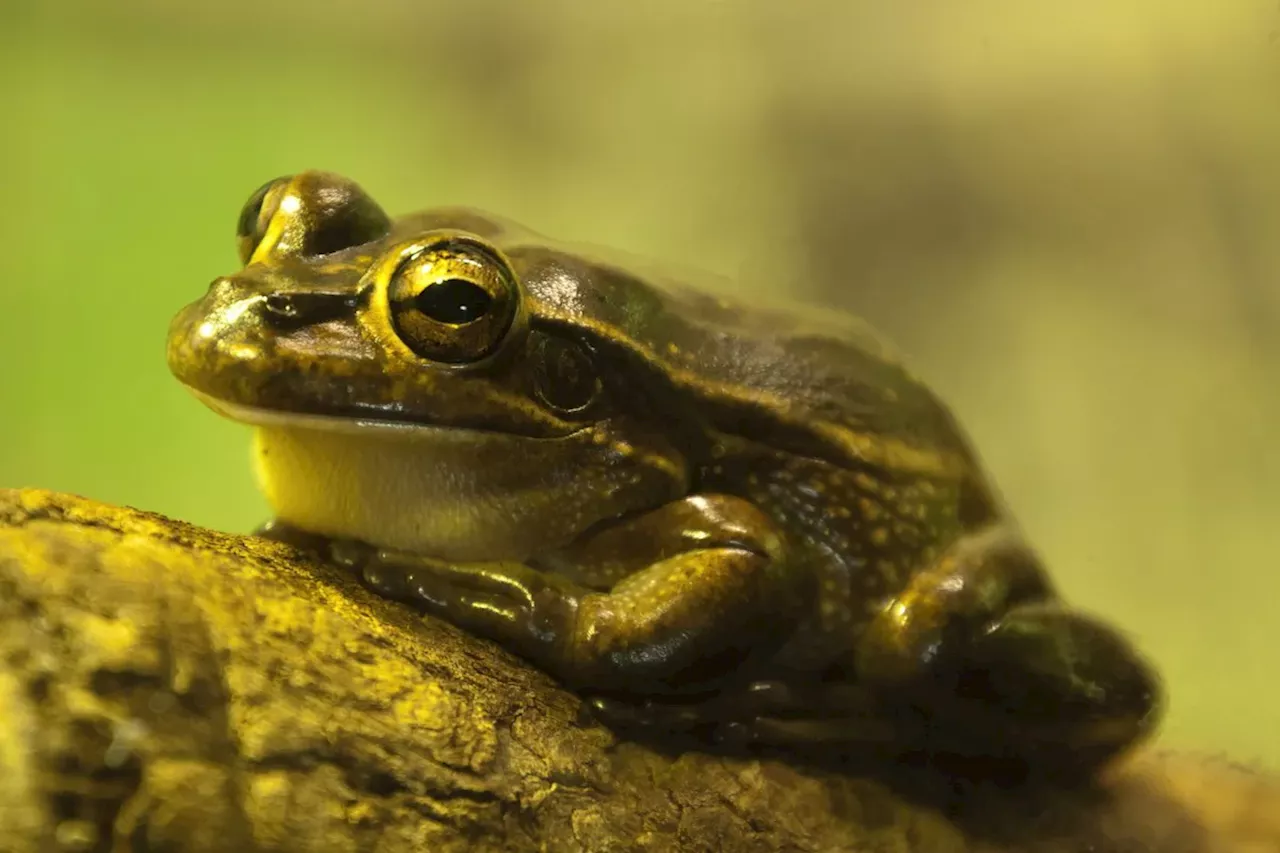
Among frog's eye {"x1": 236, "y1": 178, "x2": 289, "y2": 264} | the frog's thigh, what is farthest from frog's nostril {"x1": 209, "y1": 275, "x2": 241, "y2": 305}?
the frog's thigh

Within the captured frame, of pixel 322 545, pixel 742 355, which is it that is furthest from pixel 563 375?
pixel 322 545

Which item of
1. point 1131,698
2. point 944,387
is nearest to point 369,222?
point 1131,698

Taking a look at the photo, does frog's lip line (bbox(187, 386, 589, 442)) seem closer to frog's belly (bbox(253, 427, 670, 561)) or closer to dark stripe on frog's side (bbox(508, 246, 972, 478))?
frog's belly (bbox(253, 427, 670, 561))

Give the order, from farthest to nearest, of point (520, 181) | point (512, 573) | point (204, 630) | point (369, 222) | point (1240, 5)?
point (520, 181)
point (1240, 5)
point (369, 222)
point (512, 573)
point (204, 630)

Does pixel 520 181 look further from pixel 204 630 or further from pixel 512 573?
pixel 204 630

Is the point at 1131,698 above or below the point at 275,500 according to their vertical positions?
above

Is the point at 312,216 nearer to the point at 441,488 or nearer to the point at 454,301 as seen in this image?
the point at 454,301

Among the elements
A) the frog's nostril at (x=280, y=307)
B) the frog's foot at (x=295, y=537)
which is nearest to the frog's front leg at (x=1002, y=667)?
the frog's foot at (x=295, y=537)
